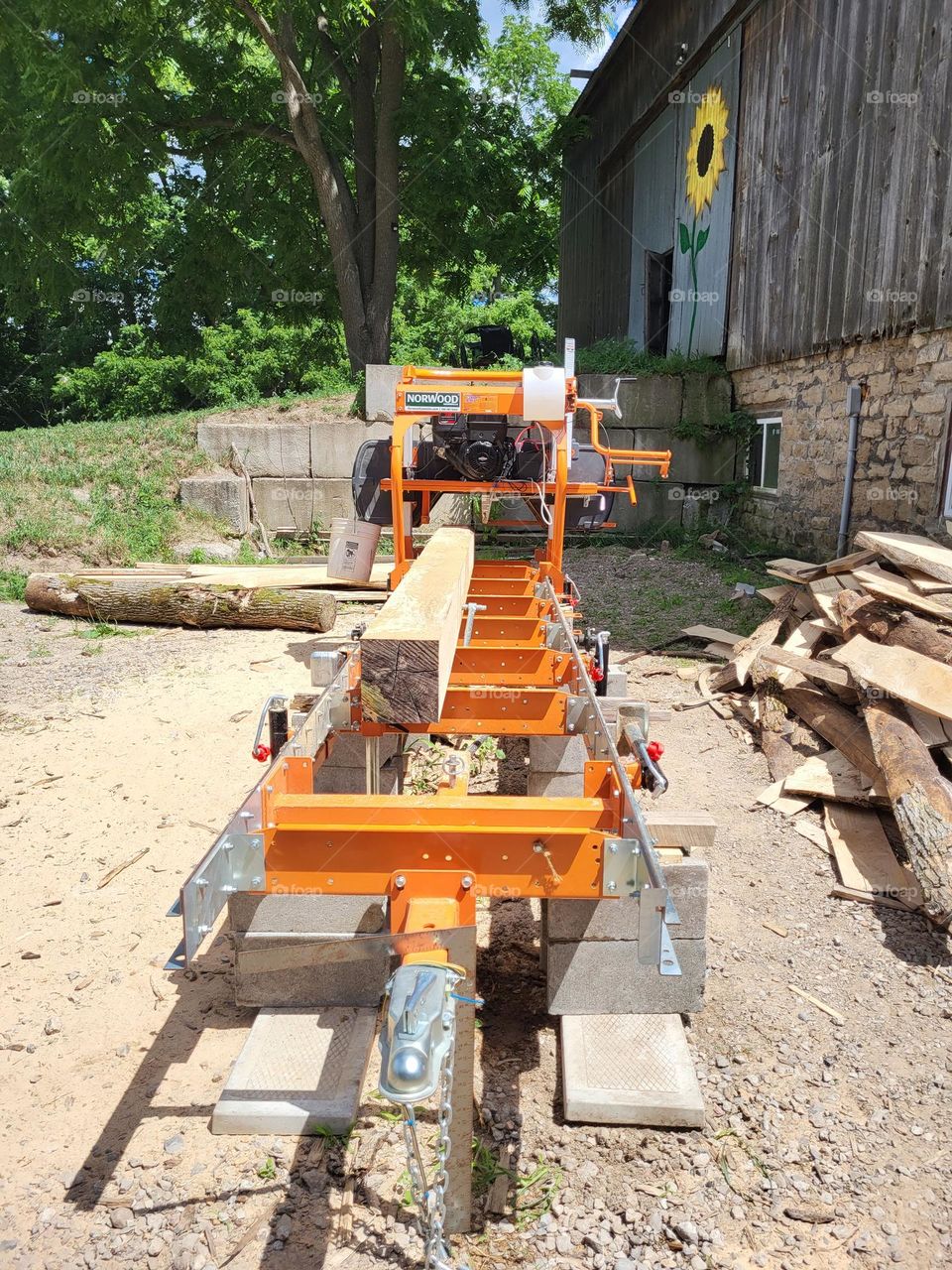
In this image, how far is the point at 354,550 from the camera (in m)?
6.54

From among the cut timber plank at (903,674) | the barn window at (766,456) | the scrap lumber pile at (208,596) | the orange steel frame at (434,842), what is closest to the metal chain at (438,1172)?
the orange steel frame at (434,842)

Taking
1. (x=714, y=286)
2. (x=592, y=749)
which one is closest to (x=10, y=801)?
(x=592, y=749)

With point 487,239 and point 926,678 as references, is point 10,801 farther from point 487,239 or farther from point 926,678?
point 487,239

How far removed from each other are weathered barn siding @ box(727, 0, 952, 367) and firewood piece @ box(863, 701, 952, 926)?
3.77 meters

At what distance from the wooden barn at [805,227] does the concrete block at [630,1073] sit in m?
5.32

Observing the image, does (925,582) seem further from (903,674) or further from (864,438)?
(864,438)

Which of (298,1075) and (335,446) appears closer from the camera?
(298,1075)

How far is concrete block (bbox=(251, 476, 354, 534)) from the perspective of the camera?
498 inches

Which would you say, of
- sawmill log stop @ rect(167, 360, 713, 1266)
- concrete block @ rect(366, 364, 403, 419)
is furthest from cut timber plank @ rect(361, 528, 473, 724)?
concrete block @ rect(366, 364, 403, 419)

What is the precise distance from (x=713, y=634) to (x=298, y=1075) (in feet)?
17.8

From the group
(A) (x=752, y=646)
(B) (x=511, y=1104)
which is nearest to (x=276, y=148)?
(A) (x=752, y=646)

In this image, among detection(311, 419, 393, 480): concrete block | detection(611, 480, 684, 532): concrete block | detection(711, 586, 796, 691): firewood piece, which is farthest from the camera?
detection(311, 419, 393, 480): concrete block

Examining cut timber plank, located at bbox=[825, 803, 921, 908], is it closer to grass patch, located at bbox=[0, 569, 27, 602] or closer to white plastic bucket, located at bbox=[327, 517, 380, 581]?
white plastic bucket, located at bbox=[327, 517, 380, 581]

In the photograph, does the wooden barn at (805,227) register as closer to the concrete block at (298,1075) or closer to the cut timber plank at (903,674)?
the cut timber plank at (903,674)
